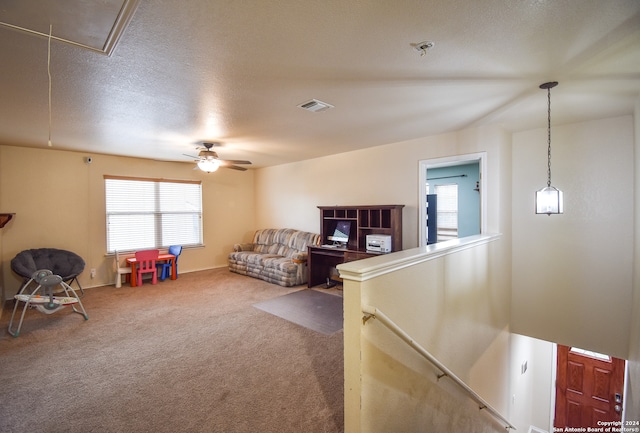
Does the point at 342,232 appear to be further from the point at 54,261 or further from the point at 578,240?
the point at 54,261

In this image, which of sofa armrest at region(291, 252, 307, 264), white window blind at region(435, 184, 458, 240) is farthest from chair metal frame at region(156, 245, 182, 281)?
white window blind at region(435, 184, 458, 240)

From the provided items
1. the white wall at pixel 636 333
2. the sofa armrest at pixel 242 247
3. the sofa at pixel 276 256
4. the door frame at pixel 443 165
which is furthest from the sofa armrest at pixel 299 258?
the white wall at pixel 636 333

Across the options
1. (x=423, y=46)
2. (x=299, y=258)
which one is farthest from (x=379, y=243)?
(x=423, y=46)

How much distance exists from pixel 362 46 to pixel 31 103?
3.27 meters

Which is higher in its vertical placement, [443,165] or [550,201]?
[443,165]

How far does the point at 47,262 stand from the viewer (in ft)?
15.5

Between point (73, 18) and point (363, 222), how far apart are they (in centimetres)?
446

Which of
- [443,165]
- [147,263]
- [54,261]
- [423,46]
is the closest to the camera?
[423,46]

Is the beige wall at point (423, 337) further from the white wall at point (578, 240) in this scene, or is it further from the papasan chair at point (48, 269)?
the papasan chair at point (48, 269)

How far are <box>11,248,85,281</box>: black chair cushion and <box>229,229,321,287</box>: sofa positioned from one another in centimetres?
283

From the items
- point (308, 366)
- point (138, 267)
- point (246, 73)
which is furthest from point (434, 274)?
point (138, 267)

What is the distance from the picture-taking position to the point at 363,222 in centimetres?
530

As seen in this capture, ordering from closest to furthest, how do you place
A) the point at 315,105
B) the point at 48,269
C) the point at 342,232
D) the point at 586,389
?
1. the point at 315,105
2. the point at 48,269
3. the point at 586,389
4. the point at 342,232

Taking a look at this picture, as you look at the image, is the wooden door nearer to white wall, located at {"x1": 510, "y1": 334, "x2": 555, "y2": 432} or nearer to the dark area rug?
white wall, located at {"x1": 510, "y1": 334, "x2": 555, "y2": 432}
